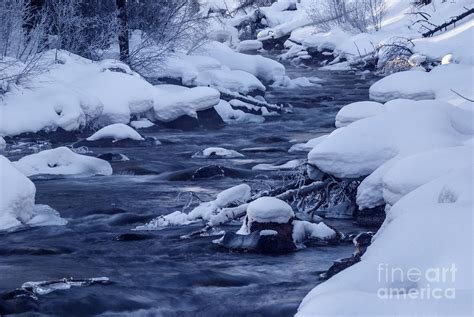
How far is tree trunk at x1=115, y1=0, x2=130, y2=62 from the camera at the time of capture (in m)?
20.1

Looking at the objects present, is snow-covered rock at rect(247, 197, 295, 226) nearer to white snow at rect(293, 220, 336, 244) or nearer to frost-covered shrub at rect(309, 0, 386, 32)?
white snow at rect(293, 220, 336, 244)

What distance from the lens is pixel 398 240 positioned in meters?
5.34

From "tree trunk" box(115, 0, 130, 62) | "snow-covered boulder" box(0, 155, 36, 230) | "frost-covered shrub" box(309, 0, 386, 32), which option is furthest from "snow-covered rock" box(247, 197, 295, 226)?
"frost-covered shrub" box(309, 0, 386, 32)

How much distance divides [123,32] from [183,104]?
3753 millimetres

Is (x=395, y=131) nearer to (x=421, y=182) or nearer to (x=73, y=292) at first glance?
(x=421, y=182)

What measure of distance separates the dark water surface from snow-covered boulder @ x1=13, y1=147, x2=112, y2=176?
0.96 ft

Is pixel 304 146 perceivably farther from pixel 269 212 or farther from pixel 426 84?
pixel 269 212

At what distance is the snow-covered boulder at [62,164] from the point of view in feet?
40.1

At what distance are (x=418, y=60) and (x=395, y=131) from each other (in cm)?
1363

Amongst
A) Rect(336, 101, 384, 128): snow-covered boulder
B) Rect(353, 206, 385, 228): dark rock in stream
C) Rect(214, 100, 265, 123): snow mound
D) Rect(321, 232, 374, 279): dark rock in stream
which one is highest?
Rect(336, 101, 384, 128): snow-covered boulder

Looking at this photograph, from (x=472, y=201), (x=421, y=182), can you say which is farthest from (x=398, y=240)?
(x=421, y=182)

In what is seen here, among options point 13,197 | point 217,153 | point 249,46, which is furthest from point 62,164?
point 249,46

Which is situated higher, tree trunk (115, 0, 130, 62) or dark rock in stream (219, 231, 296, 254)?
tree trunk (115, 0, 130, 62)

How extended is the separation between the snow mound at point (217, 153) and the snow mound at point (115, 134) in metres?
1.61
